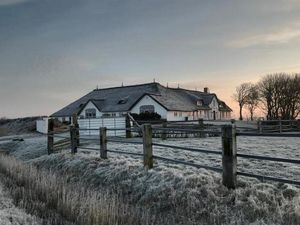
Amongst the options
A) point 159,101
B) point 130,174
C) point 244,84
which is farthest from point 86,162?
point 244,84

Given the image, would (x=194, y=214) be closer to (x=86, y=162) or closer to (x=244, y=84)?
(x=86, y=162)

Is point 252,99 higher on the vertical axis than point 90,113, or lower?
higher

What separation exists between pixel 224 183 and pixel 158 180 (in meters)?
1.78

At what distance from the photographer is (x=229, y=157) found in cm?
836

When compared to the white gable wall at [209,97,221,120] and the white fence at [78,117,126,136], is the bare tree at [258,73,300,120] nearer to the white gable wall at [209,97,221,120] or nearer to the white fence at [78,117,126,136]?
the white gable wall at [209,97,221,120]

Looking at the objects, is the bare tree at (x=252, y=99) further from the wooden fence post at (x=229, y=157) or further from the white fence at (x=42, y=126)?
the wooden fence post at (x=229, y=157)

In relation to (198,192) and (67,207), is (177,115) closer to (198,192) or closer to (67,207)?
(198,192)

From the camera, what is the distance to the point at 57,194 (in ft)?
27.2

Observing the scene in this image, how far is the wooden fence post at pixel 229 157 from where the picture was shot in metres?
8.26

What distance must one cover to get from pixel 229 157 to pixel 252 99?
75545 millimetres

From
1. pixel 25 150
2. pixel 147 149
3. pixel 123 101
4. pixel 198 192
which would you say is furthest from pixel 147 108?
pixel 198 192

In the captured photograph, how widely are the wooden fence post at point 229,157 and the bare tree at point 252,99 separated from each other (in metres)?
69.4

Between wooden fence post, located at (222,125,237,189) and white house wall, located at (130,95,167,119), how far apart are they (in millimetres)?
42908

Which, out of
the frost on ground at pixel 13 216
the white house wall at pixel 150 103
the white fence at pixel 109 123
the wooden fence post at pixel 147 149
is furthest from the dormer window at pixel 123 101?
the frost on ground at pixel 13 216
